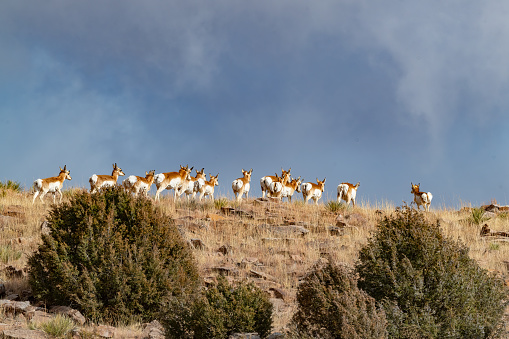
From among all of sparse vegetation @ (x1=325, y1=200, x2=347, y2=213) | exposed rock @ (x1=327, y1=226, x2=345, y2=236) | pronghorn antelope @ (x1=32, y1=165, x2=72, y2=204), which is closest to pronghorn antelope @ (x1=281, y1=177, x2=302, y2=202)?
sparse vegetation @ (x1=325, y1=200, x2=347, y2=213)

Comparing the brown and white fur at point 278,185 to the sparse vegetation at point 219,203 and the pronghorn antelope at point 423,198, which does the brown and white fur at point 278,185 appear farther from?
the pronghorn antelope at point 423,198

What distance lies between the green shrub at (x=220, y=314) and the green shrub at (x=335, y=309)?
1.98 feet

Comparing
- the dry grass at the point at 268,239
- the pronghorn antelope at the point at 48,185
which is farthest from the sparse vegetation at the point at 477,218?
the pronghorn antelope at the point at 48,185

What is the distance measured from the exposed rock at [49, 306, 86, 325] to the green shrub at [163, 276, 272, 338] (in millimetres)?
1991

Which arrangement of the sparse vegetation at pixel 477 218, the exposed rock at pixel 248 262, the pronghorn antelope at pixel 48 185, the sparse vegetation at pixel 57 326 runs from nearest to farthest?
the sparse vegetation at pixel 57 326 → the exposed rock at pixel 248 262 → the sparse vegetation at pixel 477 218 → the pronghorn antelope at pixel 48 185

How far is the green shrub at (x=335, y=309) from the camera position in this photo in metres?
6.03

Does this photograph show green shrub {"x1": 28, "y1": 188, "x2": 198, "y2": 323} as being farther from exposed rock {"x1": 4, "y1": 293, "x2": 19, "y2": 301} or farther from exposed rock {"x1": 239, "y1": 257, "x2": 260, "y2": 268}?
exposed rock {"x1": 239, "y1": 257, "x2": 260, "y2": 268}

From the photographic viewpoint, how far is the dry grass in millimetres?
11891

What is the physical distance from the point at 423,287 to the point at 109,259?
5225mm

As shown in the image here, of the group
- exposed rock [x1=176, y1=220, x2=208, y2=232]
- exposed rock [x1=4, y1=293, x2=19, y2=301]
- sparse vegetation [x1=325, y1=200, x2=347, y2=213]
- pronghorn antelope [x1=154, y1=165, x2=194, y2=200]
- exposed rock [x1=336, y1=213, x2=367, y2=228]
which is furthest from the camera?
pronghorn antelope [x1=154, y1=165, x2=194, y2=200]

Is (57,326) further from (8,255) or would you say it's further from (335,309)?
(8,255)

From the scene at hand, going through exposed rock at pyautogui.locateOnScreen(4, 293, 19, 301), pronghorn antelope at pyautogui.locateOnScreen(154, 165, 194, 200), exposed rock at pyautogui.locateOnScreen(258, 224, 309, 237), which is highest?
pronghorn antelope at pyautogui.locateOnScreen(154, 165, 194, 200)

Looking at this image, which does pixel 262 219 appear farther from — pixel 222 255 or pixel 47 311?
pixel 47 311

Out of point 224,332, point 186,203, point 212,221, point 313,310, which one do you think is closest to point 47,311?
point 224,332
